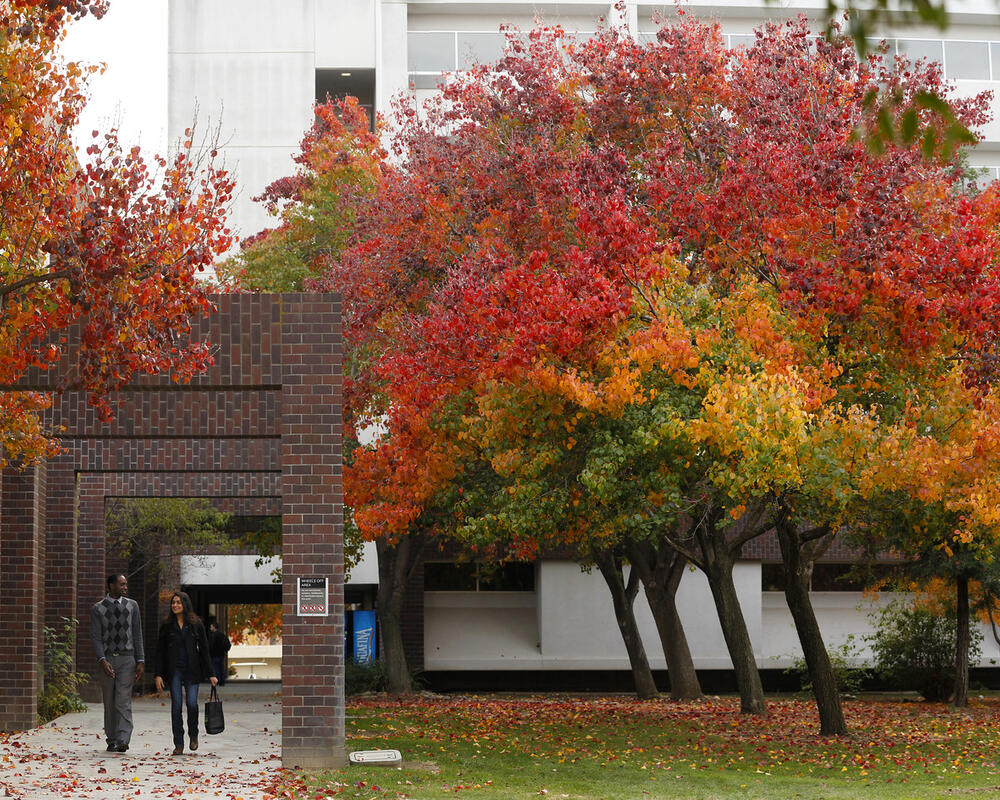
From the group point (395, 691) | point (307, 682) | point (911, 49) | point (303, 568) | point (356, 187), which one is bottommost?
point (395, 691)

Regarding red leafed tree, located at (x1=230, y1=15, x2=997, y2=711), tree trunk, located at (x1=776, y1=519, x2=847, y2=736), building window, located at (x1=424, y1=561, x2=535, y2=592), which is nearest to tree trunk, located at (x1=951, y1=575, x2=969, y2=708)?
red leafed tree, located at (x1=230, y1=15, x2=997, y2=711)

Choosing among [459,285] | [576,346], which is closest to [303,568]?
[576,346]

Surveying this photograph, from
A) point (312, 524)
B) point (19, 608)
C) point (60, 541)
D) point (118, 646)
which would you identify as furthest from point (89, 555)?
point (312, 524)

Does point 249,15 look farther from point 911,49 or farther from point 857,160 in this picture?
point 857,160

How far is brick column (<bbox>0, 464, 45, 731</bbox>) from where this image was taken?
1586 cm

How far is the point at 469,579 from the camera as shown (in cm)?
3275

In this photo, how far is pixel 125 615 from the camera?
12867 millimetres

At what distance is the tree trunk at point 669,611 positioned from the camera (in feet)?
77.2

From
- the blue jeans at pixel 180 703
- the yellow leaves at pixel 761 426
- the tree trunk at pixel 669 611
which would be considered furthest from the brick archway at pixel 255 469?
the tree trunk at pixel 669 611

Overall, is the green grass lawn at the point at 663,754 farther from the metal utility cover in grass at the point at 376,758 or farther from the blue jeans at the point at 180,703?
the blue jeans at the point at 180,703

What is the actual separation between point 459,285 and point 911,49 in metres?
30.1

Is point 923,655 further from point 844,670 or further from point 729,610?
point 729,610

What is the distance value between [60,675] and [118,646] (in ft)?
21.2

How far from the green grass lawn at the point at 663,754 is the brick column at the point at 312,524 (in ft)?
1.89
